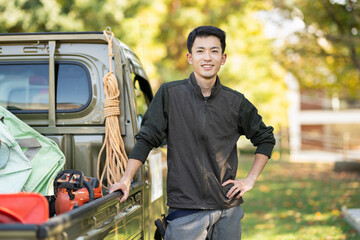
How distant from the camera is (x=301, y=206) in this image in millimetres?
9484

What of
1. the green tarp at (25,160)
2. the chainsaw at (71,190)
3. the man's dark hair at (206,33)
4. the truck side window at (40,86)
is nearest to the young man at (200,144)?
the man's dark hair at (206,33)

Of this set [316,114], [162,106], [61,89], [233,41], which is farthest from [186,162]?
[316,114]

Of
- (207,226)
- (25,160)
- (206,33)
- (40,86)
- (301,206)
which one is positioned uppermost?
(206,33)

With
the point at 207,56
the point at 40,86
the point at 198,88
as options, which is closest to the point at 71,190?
the point at 198,88

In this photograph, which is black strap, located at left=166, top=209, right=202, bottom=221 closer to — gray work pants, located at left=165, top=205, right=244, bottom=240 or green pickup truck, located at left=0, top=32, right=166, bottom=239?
gray work pants, located at left=165, top=205, right=244, bottom=240

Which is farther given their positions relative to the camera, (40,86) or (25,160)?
(40,86)

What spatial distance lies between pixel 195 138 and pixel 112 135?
0.92 meters

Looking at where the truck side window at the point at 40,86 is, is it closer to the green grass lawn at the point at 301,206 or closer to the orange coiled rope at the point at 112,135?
the orange coiled rope at the point at 112,135

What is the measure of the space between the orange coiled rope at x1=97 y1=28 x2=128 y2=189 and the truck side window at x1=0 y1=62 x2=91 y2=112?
281mm

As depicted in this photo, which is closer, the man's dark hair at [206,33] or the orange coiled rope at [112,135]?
the man's dark hair at [206,33]

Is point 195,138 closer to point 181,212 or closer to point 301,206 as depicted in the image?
point 181,212

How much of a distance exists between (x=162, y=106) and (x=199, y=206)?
25.8 inches

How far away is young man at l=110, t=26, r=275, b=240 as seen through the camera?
2943 mm

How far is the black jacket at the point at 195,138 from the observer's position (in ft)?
9.68
